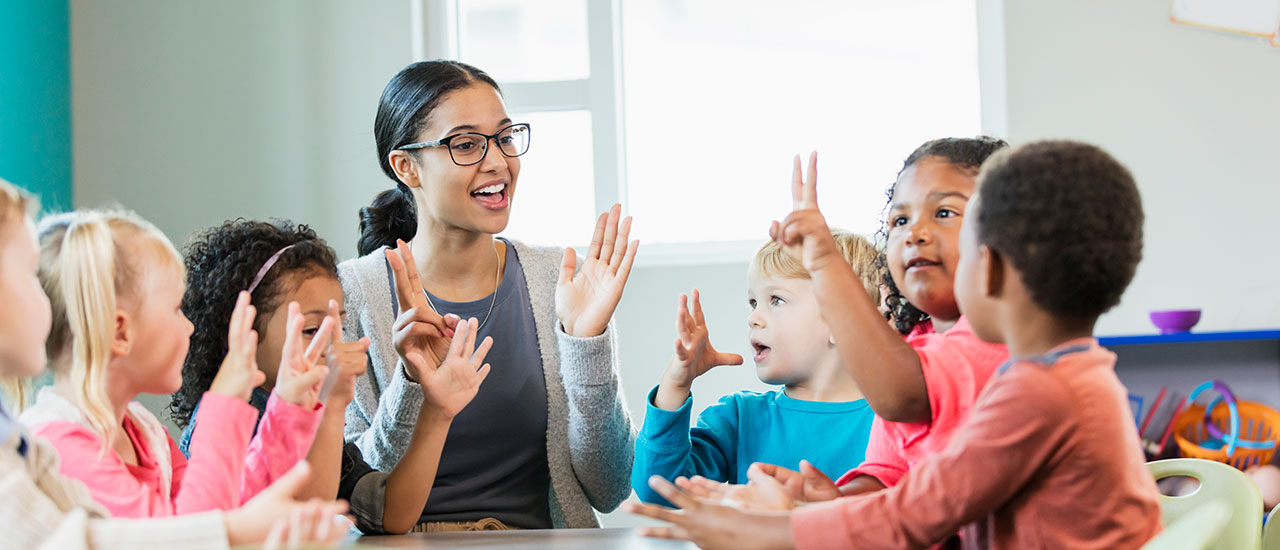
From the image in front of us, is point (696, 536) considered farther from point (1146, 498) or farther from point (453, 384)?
point (453, 384)

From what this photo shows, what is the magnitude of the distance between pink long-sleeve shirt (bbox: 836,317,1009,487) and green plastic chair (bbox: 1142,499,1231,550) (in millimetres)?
311

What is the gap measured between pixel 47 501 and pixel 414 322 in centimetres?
70

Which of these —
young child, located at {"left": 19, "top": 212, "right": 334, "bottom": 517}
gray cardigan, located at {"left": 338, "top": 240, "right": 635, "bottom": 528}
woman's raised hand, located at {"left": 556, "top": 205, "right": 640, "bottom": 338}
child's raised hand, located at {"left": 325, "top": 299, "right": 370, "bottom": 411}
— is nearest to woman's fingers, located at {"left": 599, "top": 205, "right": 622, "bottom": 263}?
woman's raised hand, located at {"left": 556, "top": 205, "right": 640, "bottom": 338}

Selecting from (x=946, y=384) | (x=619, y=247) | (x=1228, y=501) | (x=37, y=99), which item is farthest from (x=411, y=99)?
(x=37, y=99)

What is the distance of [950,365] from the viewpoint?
108 cm

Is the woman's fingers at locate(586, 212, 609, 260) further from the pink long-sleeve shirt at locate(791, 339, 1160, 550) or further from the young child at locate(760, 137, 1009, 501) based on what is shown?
the pink long-sleeve shirt at locate(791, 339, 1160, 550)

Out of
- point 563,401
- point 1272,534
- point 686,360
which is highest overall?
point 686,360

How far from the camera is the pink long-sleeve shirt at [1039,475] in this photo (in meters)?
0.83

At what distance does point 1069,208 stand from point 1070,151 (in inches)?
2.3

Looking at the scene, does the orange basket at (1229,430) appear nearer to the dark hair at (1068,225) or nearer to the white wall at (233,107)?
the dark hair at (1068,225)

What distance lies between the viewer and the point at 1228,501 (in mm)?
1375

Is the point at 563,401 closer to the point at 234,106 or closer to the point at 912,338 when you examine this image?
the point at 912,338

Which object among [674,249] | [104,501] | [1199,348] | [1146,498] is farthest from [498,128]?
[1199,348]

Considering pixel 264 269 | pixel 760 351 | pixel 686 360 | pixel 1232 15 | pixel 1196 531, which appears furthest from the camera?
pixel 1232 15
